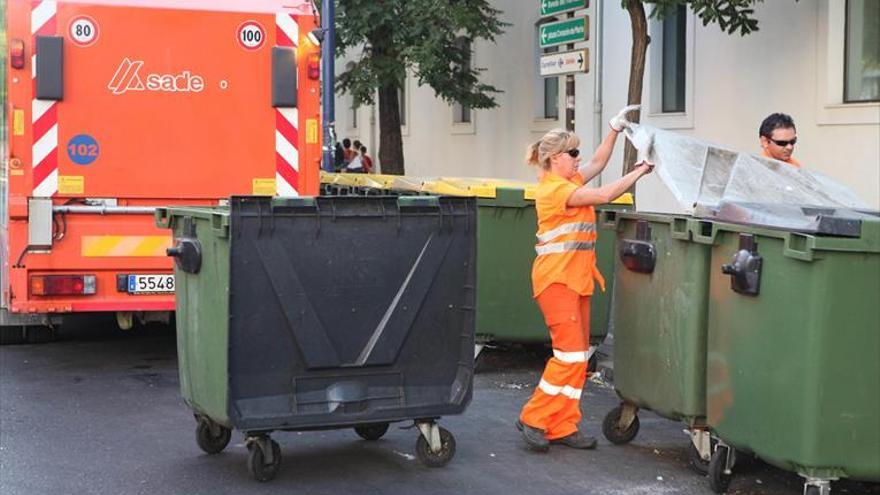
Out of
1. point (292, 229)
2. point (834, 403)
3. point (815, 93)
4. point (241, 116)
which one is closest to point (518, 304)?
point (241, 116)

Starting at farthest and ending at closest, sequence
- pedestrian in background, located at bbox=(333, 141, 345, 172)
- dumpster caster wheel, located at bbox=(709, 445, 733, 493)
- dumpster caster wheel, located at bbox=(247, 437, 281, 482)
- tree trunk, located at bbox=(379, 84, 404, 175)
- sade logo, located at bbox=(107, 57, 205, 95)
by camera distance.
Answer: pedestrian in background, located at bbox=(333, 141, 345, 172), tree trunk, located at bbox=(379, 84, 404, 175), sade logo, located at bbox=(107, 57, 205, 95), dumpster caster wheel, located at bbox=(247, 437, 281, 482), dumpster caster wheel, located at bbox=(709, 445, 733, 493)

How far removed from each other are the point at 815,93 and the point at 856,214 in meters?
7.33

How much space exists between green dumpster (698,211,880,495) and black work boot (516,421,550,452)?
141 cm

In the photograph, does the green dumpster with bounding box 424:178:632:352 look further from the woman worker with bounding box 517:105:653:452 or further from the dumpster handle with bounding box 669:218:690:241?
the dumpster handle with bounding box 669:218:690:241

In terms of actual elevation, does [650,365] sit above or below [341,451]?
above

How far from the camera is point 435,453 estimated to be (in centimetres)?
607

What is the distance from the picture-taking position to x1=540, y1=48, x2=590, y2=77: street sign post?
10.6m

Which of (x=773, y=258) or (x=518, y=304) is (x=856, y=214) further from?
(x=518, y=304)

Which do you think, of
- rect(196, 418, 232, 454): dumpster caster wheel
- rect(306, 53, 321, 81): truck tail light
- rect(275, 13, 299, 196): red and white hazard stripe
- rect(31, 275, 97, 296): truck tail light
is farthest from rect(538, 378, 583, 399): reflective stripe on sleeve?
rect(31, 275, 97, 296): truck tail light

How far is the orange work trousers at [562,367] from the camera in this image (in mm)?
6379

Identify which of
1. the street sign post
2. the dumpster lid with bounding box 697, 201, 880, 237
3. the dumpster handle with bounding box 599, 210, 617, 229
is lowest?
the dumpster handle with bounding box 599, 210, 617, 229

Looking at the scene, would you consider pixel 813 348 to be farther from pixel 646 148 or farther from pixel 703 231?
pixel 646 148

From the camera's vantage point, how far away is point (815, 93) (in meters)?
12.5

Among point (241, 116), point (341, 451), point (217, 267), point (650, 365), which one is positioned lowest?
point (341, 451)
